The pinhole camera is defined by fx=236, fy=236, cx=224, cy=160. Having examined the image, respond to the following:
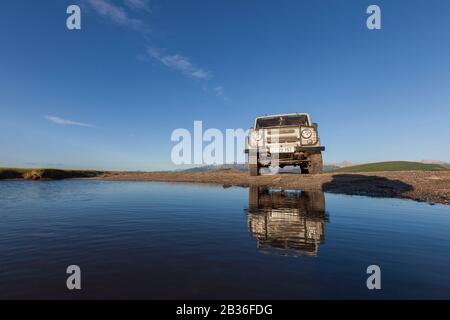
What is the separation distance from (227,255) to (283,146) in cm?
822

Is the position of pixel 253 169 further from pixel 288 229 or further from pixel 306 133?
pixel 288 229

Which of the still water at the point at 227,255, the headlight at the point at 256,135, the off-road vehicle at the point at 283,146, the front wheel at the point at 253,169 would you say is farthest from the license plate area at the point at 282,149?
the still water at the point at 227,255

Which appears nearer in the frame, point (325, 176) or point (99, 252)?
point (99, 252)

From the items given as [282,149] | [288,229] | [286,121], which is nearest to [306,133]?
[282,149]

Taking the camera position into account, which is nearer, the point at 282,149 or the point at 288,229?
the point at 288,229

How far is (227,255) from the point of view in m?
3.20

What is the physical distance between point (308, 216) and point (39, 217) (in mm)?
6617

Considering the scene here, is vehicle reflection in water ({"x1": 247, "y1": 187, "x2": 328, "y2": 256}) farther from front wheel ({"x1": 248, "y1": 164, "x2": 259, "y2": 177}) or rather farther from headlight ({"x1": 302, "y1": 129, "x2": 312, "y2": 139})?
front wheel ({"x1": 248, "y1": 164, "x2": 259, "y2": 177})

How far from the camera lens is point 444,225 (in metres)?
5.01

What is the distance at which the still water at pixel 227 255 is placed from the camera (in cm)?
227

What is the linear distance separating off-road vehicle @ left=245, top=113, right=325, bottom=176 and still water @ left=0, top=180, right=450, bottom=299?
5175mm

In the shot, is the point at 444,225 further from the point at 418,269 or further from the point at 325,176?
the point at 325,176

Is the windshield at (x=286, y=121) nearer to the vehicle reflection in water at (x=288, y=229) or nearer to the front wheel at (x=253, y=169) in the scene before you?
the front wheel at (x=253, y=169)
